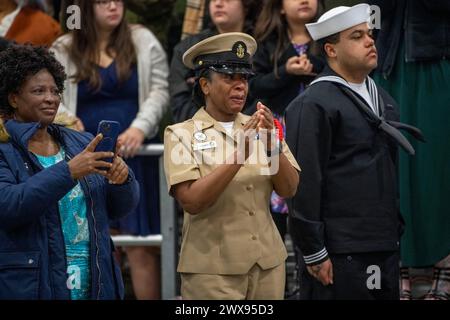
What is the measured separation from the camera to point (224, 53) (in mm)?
4484

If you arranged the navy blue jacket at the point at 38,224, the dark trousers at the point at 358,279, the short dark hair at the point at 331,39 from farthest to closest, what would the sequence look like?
the short dark hair at the point at 331,39, the dark trousers at the point at 358,279, the navy blue jacket at the point at 38,224

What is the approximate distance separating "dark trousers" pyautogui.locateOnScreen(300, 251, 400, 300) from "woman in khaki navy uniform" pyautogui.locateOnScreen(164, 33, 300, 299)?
47 cm

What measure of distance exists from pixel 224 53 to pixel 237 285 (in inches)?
38.2

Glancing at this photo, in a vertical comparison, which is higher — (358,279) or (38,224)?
(38,224)

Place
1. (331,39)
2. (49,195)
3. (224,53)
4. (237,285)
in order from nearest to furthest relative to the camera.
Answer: (49,195), (237,285), (224,53), (331,39)

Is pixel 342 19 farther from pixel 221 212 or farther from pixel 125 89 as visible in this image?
pixel 125 89

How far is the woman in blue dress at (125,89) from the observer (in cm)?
602

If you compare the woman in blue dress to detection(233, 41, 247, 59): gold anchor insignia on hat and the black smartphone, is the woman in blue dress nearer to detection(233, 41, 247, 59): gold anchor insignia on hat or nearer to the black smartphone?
detection(233, 41, 247, 59): gold anchor insignia on hat

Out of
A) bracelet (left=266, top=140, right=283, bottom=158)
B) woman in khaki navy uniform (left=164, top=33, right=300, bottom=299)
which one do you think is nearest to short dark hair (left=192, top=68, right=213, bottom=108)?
woman in khaki navy uniform (left=164, top=33, right=300, bottom=299)

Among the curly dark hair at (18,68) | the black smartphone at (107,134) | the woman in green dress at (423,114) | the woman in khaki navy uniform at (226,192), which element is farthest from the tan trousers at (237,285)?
the woman in green dress at (423,114)

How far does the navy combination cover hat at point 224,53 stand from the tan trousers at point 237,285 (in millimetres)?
834

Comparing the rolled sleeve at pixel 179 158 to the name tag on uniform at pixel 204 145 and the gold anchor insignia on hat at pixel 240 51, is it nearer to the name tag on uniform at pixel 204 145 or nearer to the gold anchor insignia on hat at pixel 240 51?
the name tag on uniform at pixel 204 145

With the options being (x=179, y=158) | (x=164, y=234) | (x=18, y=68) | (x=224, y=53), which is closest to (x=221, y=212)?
(x=179, y=158)

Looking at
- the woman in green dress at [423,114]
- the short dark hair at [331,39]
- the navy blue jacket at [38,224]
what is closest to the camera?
the navy blue jacket at [38,224]
